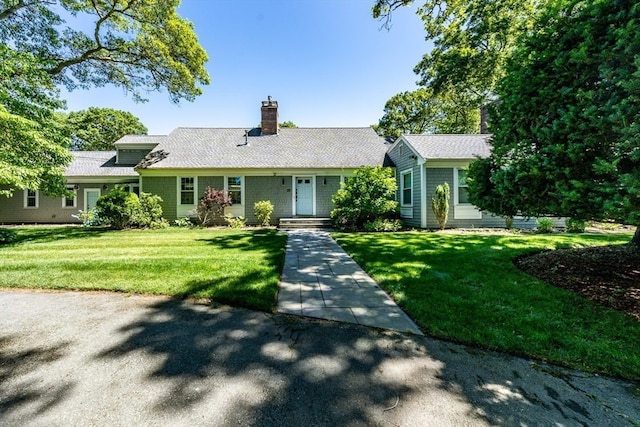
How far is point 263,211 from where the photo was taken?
43.0ft

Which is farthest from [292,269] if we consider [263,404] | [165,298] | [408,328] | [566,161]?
[566,161]

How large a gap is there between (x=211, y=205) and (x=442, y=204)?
9863mm

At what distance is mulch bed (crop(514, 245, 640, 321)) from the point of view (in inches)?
146

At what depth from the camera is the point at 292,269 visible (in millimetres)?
5410

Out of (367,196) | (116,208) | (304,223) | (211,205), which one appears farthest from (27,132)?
(367,196)

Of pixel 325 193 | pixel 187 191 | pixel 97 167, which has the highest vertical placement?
pixel 97 167

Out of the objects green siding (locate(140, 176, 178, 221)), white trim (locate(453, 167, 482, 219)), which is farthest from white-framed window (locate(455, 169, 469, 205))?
green siding (locate(140, 176, 178, 221))

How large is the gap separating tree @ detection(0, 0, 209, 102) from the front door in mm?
6480

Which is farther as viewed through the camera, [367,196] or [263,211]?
[263,211]

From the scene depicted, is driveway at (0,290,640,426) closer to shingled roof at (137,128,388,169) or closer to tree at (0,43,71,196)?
tree at (0,43,71,196)

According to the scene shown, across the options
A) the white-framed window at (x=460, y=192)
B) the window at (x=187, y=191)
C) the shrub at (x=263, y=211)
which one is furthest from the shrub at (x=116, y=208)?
the white-framed window at (x=460, y=192)

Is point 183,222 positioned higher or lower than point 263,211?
lower

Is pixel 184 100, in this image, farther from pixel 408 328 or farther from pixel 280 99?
pixel 408 328

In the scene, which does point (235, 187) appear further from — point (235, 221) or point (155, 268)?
point (155, 268)
